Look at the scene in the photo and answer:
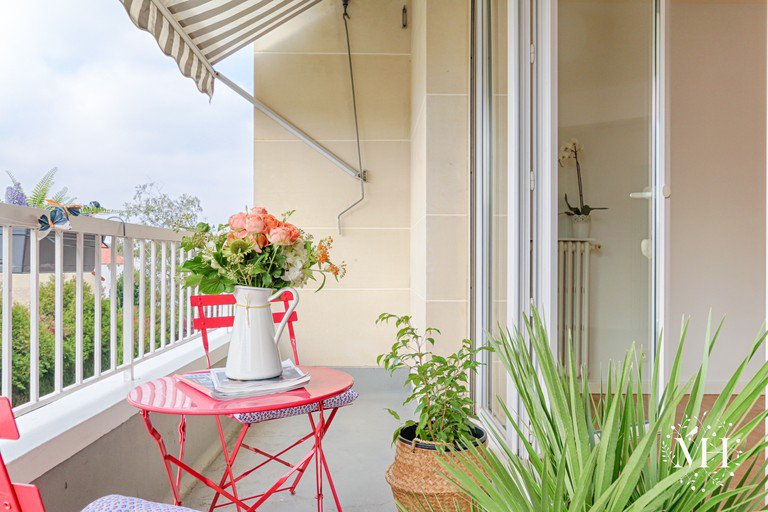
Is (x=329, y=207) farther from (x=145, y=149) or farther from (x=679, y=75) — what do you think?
(x=145, y=149)

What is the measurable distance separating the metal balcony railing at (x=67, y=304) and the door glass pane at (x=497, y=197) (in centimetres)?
156

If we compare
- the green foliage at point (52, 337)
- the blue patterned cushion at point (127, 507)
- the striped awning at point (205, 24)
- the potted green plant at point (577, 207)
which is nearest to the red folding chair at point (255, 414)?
the green foliage at point (52, 337)

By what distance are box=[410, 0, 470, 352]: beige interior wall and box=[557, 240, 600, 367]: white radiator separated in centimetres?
122

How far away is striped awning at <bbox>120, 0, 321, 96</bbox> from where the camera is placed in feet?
9.13

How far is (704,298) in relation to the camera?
4.21m

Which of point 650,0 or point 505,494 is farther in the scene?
point 650,0

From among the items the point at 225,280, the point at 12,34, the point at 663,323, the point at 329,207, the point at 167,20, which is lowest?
the point at 663,323

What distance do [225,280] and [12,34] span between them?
763cm

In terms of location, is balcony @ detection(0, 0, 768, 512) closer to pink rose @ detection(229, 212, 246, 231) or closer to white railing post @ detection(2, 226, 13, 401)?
white railing post @ detection(2, 226, 13, 401)

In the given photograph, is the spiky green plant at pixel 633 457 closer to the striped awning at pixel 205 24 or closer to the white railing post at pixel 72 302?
the white railing post at pixel 72 302

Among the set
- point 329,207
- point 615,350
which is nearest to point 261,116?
point 329,207

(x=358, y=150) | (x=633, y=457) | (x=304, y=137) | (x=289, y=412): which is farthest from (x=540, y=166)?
(x=304, y=137)

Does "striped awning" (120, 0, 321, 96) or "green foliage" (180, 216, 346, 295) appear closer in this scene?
"green foliage" (180, 216, 346, 295)

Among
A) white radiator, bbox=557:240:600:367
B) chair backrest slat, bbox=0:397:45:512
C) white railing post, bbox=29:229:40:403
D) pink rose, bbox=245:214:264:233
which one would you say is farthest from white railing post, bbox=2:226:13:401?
white radiator, bbox=557:240:600:367
